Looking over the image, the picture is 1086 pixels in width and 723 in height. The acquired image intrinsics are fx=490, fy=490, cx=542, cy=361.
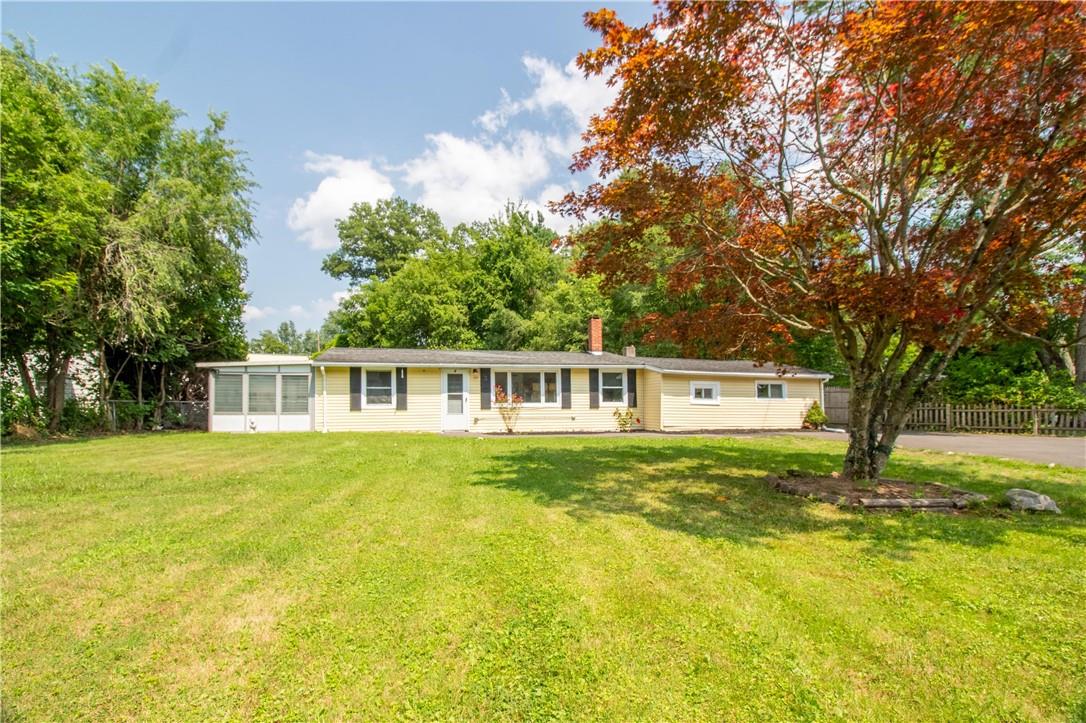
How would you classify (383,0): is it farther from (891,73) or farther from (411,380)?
(411,380)

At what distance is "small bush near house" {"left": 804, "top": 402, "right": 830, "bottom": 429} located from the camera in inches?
720

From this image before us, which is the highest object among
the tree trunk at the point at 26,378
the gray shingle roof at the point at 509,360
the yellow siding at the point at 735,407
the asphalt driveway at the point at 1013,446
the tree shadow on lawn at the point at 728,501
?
the gray shingle roof at the point at 509,360

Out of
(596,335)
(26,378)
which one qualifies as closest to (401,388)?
(596,335)

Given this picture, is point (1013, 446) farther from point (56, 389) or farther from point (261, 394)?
point (56, 389)

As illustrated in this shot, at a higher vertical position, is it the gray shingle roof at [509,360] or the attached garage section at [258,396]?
the gray shingle roof at [509,360]

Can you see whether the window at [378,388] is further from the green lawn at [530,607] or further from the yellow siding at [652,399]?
the green lawn at [530,607]

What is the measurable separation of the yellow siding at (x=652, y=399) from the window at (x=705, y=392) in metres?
1.38

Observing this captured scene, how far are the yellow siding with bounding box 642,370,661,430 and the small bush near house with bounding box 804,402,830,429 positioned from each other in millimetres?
6086

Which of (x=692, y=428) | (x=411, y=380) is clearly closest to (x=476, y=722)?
(x=411, y=380)

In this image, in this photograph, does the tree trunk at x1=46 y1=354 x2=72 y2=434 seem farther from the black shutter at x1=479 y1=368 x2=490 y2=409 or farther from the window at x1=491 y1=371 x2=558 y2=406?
the window at x1=491 y1=371 x2=558 y2=406

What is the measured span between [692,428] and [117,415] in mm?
19154

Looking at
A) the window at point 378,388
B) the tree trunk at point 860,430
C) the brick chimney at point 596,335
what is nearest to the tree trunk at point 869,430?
the tree trunk at point 860,430

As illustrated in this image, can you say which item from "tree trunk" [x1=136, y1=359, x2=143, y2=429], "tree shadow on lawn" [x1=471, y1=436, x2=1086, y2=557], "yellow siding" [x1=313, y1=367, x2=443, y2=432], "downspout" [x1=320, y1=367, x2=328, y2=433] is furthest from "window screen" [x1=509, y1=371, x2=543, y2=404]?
"tree trunk" [x1=136, y1=359, x2=143, y2=429]

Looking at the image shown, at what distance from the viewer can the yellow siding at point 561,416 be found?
16344 mm
